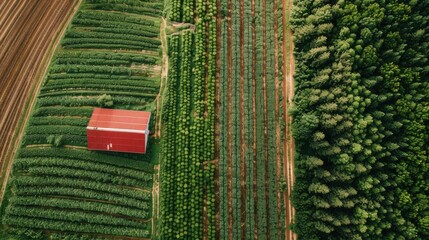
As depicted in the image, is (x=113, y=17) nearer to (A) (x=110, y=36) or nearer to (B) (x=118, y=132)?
(A) (x=110, y=36)

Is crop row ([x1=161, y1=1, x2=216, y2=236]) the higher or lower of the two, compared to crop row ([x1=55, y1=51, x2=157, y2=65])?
lower

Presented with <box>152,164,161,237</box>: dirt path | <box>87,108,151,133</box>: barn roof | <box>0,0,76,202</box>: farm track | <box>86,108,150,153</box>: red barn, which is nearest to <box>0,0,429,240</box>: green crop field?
<box>152,164,161,237</box>: dirt path

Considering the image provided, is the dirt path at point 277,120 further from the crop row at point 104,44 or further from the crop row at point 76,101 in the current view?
the crop row at point 76,101

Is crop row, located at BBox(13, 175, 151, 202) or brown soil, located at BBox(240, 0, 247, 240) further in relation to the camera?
brown soil, located at BBox(240, 0, 247, 240)

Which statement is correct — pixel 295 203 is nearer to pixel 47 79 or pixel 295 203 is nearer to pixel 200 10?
pixel 200 10

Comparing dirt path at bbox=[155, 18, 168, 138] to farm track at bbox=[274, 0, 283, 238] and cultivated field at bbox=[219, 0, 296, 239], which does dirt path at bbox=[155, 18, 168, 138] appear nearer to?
cultivated field at bbox=[219, 0, 296, 239]

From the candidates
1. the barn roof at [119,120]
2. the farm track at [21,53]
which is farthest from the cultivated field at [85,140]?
the farm track at [21,53]

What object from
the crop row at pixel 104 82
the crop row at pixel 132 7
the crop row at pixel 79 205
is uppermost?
the crop row at pixel 132 7
